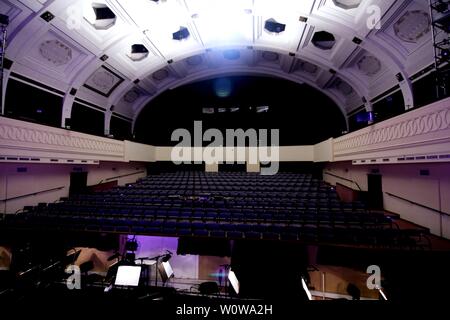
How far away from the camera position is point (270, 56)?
40.3ft

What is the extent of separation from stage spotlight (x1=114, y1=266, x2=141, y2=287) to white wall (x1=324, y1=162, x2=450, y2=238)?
6184mm

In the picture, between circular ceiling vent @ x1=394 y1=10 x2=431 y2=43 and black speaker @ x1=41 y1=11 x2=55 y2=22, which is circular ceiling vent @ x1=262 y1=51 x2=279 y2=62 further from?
black speaker @ x1=41 y1=11 x2=55 y2=22

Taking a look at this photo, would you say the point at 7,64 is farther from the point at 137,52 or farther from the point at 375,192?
the point at 375,192

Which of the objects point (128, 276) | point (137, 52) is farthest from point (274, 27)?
point (128, 276)

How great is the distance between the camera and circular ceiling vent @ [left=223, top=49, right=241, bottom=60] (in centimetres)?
1212

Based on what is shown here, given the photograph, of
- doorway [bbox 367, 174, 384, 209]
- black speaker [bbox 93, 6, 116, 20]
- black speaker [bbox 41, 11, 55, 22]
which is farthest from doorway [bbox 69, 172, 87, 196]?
doorway [bbox 367, 174, 384, 209]

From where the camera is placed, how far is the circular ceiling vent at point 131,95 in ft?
42.4

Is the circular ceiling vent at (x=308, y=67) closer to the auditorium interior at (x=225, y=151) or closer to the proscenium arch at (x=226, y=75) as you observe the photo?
the auditorium interior at (x=225, y=151)

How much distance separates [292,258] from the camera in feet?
13.7

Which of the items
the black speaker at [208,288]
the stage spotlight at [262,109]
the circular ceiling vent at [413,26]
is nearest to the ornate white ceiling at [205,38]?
the circular ceiling vent at [413,26]

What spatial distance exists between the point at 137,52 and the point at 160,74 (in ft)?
9.95

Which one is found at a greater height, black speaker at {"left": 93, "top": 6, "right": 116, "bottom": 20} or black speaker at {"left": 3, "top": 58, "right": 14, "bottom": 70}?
black speaker at {"left": 93, "top": 6, "right": 116, "bottom": 20}

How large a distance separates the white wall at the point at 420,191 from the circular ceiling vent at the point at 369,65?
3.98 m

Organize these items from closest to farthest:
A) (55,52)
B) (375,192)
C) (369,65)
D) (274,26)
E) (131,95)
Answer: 1. (375,192)
2. (55,52)
3. (369,65)
4. (274,26)
5. (131,95)
